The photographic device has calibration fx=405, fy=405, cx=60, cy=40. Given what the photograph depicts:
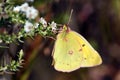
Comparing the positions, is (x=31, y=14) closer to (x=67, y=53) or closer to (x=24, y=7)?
(x=24, y=7)

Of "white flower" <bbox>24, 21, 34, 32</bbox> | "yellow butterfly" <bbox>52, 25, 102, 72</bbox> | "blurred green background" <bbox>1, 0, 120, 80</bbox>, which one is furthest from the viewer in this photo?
"blurred green background" <bbox>1, 0, 120, 80</bbox>

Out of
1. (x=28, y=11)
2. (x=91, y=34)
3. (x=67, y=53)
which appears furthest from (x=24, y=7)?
(x=91, y=34)

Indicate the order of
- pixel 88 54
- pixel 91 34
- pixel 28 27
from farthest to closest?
pixel 91 34 < pixel 88 54 < pixel 28 27

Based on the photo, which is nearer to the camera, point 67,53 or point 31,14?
point 31,14

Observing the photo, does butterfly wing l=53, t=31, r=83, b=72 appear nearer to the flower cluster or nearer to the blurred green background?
the flower cluster

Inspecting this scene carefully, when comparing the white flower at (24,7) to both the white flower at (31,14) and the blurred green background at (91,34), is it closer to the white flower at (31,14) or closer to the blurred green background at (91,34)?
the white flower at (31,14)

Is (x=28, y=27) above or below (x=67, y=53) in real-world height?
above

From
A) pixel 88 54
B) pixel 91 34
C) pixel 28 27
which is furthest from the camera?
pixel 91 34

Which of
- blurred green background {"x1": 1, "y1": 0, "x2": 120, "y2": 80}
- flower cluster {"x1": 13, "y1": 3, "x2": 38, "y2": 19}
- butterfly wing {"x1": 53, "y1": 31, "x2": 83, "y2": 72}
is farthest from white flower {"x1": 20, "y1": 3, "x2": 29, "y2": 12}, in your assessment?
blurred green background {"x1": 1, "y1": 0, "x2": 120, "y2": 80}
